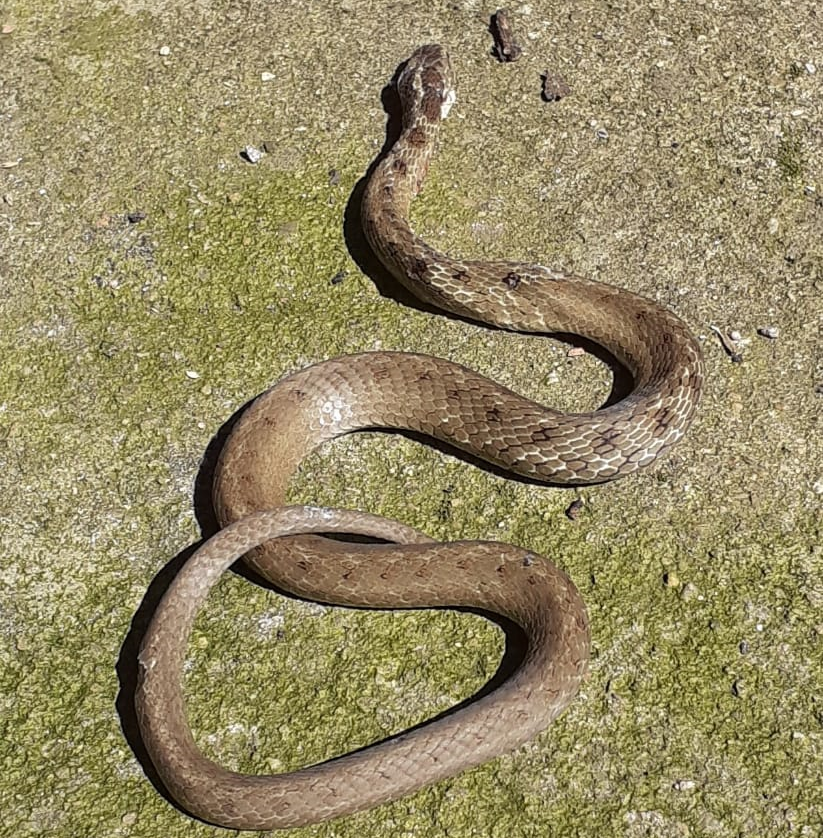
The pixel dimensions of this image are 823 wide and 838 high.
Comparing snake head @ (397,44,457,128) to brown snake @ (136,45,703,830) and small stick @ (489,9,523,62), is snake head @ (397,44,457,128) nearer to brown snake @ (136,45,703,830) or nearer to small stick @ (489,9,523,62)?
small stick @ (489,9,523,62)

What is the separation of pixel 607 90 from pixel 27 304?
3.00 m

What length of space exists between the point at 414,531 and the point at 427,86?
8.01 feet

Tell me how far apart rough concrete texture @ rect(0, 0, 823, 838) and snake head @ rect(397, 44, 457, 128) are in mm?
154

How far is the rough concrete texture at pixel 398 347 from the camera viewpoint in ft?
13.4

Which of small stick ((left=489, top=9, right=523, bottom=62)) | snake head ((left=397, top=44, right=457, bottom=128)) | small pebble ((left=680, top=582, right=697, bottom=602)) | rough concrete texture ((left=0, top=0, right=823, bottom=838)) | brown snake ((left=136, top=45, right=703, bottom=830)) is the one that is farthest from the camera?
small stick ((left=489, top=9, right=523, bottom=62))

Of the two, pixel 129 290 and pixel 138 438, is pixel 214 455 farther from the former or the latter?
pixel 129 290

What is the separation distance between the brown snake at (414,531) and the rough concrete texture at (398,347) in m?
0.15

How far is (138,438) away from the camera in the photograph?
4969 millimetres

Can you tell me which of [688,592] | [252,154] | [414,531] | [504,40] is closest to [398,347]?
[414,531]

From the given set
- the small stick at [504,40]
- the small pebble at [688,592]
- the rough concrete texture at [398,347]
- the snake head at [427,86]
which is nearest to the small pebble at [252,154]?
the rough concrete texture at [398,347]

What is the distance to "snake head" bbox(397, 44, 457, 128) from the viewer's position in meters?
5.75

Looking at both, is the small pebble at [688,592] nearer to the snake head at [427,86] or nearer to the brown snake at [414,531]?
the brown snake at [414,531]

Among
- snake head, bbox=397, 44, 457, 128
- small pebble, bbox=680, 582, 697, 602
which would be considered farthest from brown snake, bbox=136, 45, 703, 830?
snake head, bbox=397, 44, 457, 128

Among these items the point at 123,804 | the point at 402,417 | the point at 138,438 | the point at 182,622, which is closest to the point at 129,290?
the point at 138,438
